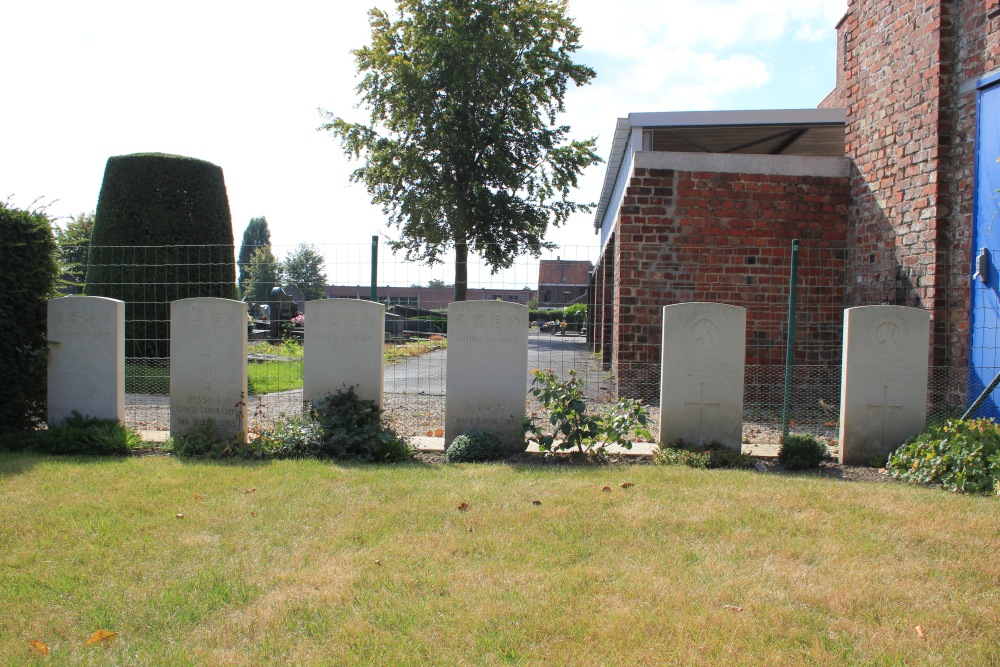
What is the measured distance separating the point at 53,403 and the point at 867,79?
34.3ft

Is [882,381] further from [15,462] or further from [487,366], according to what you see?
[15,462]

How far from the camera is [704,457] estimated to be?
6.11m

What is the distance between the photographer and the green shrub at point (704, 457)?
6.13 m

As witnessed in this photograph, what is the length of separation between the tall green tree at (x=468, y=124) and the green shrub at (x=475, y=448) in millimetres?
16930

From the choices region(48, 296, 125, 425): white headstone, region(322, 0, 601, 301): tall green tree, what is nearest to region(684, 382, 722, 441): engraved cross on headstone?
region(48, 296, 125, 425): white headstone

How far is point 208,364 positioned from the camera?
6730mm

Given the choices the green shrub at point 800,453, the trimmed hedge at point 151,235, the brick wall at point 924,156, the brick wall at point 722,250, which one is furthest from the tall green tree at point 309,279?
the brick wall at point 924,156

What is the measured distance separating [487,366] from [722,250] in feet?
15.0

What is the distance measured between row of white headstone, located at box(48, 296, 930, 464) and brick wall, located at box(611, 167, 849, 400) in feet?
9.75

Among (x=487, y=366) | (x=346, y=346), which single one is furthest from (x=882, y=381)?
(x=346, y=346)

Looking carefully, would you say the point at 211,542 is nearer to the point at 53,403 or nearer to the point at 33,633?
the point at 33,633

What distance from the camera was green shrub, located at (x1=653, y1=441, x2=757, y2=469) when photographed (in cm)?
613

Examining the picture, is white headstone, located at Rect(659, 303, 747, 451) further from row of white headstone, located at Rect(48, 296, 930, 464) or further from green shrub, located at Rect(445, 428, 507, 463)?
green shrub, located at Rect(445, 428, 507, 463)

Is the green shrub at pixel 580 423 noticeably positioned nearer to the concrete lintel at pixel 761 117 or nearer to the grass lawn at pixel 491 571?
the grass lawn at pixel 491 571
